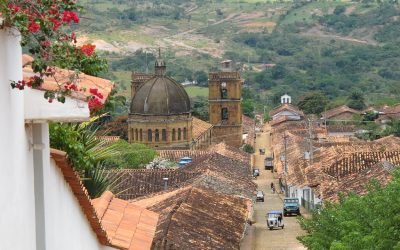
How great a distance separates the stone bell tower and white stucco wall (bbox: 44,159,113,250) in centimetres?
7036

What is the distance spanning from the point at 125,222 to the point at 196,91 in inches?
4648

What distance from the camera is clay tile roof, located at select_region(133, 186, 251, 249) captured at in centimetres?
2203

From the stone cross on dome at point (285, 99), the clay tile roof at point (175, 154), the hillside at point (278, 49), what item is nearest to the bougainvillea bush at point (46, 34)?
the clay tile roof at point (175, 154)

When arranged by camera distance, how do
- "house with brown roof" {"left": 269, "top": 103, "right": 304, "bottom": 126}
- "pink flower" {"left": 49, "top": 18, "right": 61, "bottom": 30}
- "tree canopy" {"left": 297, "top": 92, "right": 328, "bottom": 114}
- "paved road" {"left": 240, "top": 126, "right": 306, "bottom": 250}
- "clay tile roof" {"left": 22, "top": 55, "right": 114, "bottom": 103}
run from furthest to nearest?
"tree canopy" {"left": 297, "top": 92, "right": 328, "bottom": 114}, "house with brown roof" {"left": 269, "top": 103, "right": 304, "bottom": 126}, "paved road" {"left": 240, "top": 126, "right": 306, "bottom": 250}, "clay tile roof" {"left": 22, "top": 55, "right": 114, "bottom": 103}, "pink flower" {"left": 49, "top": 18, "right": 61, "bottom": 30}

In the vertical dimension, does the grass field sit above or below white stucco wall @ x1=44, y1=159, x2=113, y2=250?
above

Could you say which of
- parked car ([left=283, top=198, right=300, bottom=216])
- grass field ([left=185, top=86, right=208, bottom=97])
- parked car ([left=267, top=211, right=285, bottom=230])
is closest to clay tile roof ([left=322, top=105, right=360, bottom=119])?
grass field ([left=185, top=86, right=208, bottom=97])

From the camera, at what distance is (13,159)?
15.5 ft

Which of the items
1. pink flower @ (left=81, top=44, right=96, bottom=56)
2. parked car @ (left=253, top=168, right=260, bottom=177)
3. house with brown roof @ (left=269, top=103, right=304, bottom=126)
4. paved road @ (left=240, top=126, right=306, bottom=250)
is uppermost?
pink flower @ (left=81, top=44, right=96, bottom=56)

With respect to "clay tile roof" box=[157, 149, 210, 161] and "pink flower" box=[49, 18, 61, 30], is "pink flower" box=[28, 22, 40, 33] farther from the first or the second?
"clay tile roof" box=[157, 149, 210, 161]

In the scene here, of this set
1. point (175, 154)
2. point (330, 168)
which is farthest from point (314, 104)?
point (330, 168)

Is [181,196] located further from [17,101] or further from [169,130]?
[169,130]

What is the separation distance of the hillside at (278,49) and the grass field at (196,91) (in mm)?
2893

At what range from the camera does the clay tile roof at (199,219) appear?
2203cm

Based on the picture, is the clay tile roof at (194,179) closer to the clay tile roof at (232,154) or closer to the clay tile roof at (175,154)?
the clay tile roof at (232,154)
